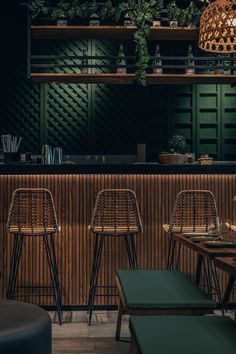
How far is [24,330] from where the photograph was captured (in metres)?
2.10

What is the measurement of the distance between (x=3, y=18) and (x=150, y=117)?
7.63 ft

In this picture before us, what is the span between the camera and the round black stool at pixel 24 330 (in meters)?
2.05

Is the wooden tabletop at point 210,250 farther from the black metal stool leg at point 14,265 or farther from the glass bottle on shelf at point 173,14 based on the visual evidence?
the glass bottle on shelf at point 173,14

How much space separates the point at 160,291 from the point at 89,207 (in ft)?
6.19

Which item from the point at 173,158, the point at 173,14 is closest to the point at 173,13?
the point at 173,14

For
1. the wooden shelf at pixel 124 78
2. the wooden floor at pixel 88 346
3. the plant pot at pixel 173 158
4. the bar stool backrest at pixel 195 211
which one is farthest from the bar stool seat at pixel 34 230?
the wooden shelf at pixel 124 78

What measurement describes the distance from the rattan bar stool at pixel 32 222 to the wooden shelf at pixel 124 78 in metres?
2.21

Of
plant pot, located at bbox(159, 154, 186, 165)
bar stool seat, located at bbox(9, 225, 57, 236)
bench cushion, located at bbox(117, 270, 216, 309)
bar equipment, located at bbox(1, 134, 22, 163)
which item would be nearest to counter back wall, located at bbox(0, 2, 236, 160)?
bar equipment, located at bbox(1, 134, 22, 163)

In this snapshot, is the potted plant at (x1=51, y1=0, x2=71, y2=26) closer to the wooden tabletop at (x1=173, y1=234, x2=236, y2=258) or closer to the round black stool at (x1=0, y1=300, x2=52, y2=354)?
the wooden tabletop at (x1=173, y1=234, x2=236, y2=258)

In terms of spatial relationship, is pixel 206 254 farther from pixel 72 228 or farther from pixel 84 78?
pixel 84 78

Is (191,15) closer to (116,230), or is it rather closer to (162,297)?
(116,230)

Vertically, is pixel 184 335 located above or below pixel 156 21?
below

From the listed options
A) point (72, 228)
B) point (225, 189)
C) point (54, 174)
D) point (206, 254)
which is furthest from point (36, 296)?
point (206, 254)

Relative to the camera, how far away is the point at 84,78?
20.4 feet
